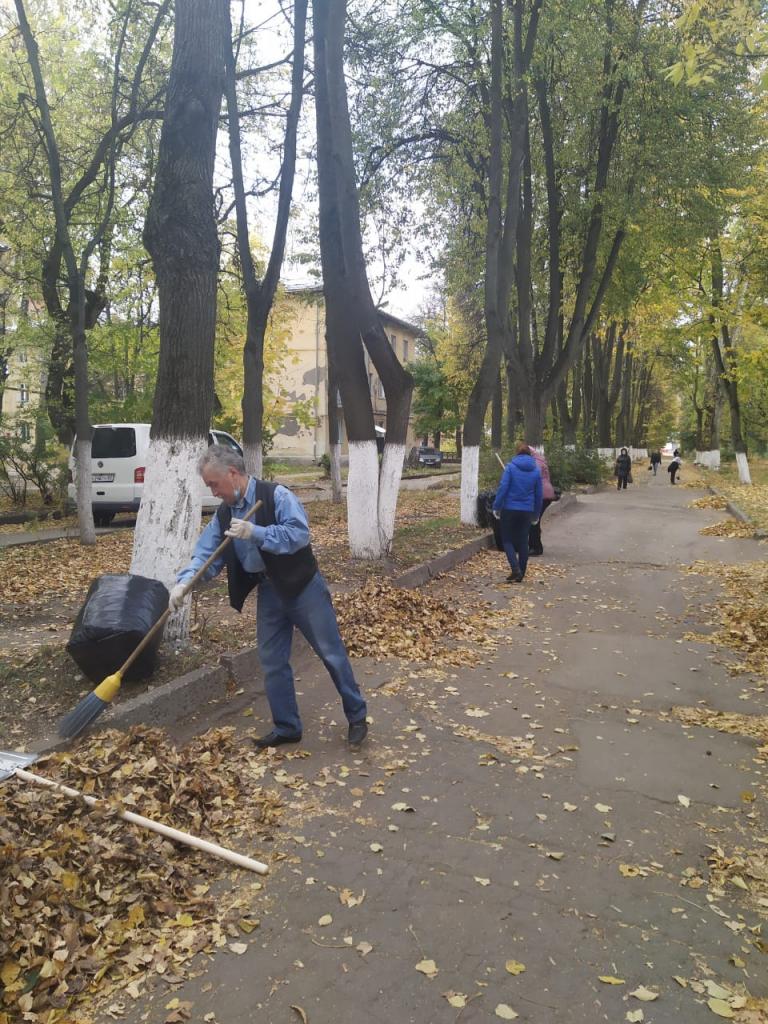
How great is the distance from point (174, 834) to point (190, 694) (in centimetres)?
190

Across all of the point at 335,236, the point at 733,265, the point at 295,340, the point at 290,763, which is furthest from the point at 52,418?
the point at 295,340

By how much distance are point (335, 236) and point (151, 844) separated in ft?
28.4

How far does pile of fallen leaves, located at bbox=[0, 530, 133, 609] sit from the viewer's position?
28.7ft

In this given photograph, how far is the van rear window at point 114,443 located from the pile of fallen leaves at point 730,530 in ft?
37.4

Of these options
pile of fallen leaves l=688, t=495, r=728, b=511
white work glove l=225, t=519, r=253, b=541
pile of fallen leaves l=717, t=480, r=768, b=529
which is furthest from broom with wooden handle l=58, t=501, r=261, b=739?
pile of fallen leaves l=688, t=495, r=728, b=511

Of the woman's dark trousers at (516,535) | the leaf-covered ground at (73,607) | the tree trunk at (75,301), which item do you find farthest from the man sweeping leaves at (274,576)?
the tree trunk at (75,301)

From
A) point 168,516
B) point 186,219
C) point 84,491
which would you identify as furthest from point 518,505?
point 84,491

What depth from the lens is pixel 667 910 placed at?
3.11 metres

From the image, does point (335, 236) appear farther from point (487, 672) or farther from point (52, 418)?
point (52, 418)

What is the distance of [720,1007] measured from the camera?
2.54 m

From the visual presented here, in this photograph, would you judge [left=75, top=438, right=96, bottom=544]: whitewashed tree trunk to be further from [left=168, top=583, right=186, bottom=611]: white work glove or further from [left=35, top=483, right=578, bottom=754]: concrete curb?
[left=168, top=583, right=186, bottom=611]: white work glove

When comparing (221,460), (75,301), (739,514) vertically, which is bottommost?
(739,514)

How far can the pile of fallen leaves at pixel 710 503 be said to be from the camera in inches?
837

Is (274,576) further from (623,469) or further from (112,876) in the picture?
(623,469)
